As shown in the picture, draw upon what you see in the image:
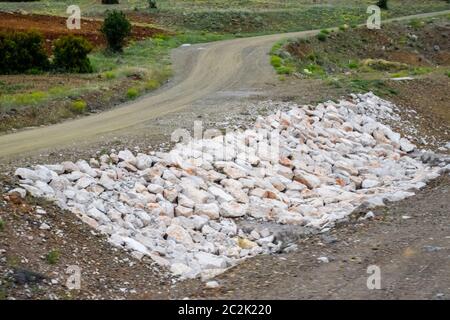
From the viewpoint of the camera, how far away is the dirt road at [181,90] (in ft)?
57.6

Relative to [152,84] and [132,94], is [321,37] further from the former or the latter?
[132,94]

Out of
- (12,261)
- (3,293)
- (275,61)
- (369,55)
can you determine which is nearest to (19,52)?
(275,61)

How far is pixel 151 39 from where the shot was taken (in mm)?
41125

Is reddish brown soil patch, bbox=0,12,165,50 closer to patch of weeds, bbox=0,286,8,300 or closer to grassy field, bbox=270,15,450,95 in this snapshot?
grassy field, bbox=270,15,450,95

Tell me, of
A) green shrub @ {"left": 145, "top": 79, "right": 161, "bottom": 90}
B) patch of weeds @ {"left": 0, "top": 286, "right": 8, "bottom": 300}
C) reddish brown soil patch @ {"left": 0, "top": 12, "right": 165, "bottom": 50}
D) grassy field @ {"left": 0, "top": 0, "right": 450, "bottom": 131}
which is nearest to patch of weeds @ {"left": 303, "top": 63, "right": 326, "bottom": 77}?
grassy field @ {"left": 0, "top": 0, "right": 450, "bottom": 131}

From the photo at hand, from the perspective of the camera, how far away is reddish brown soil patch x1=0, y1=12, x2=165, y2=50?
37.8 meters

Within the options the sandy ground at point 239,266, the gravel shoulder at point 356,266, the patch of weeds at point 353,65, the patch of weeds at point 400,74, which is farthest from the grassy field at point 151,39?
the gravel shoulder at point 356,266

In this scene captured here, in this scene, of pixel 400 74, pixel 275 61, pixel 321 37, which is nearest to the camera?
pixel 400 74

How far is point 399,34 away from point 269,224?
124 feet

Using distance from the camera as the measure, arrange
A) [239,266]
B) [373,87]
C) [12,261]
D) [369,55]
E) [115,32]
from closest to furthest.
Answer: [12,261]
[239,266]
[373,87]
[115,32]
[369,55]

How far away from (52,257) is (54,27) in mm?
31913

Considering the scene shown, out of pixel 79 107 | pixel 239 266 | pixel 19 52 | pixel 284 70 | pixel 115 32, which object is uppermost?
pixel 115 32

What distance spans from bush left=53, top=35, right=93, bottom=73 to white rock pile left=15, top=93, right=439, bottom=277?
10979mm

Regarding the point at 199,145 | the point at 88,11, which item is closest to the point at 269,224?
the point at 199,145
